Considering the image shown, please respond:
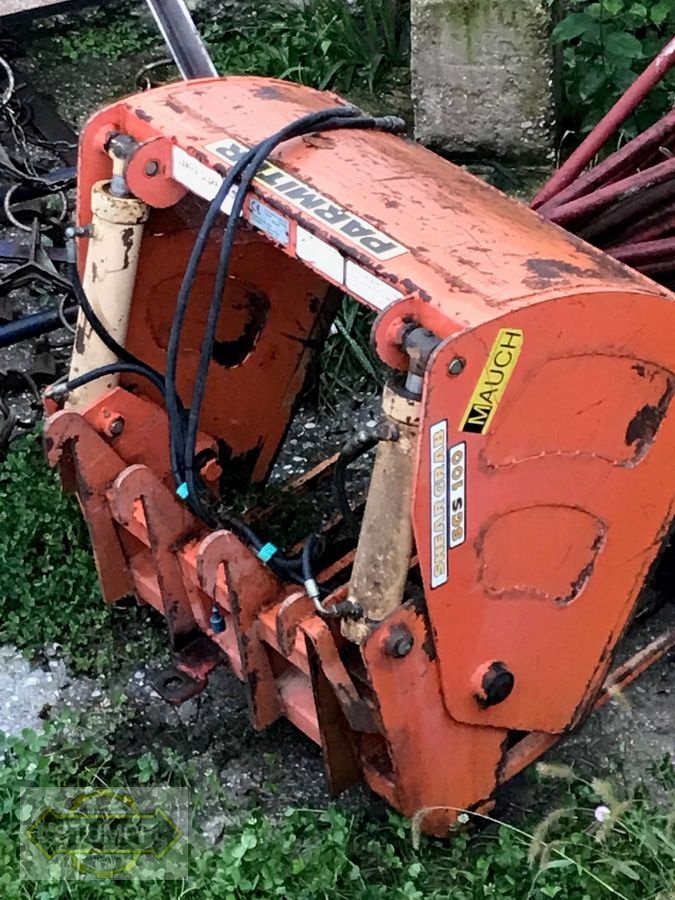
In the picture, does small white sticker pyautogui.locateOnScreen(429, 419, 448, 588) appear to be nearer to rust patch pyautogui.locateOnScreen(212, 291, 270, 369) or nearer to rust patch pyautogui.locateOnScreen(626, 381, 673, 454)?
rust patch pyautogui.locateOnScreen(626, 381, 673, 454)

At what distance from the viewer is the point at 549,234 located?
2525mm

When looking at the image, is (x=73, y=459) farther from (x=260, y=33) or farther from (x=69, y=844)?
(x=260, y=33)

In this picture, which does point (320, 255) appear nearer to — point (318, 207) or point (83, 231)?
point (318, 207)

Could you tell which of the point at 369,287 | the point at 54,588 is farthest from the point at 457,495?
the point at 54,588

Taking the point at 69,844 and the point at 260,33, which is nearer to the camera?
the point at 69,844

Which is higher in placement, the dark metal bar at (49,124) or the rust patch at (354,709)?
the rust patch at (354,709)

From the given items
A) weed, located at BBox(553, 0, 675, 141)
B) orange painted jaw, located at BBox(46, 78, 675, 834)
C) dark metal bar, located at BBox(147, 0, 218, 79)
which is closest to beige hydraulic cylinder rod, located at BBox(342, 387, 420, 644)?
orange painted jaw, located at BBox(46, 78, 675, 834)

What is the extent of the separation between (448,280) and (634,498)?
655 millimetres

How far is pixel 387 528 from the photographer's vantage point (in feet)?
7.63

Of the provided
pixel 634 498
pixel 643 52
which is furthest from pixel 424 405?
pixel 643 52

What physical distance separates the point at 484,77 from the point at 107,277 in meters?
2.10

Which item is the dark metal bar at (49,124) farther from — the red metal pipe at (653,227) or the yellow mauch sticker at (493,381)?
the yellow mauch sticker at (493,381)

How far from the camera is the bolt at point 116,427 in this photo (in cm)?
300

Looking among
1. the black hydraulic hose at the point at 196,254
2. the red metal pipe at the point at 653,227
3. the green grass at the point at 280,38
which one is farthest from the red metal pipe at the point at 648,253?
the green grass at the point at 280,38
